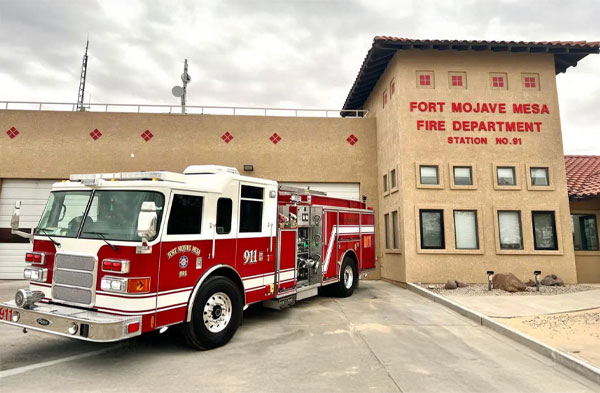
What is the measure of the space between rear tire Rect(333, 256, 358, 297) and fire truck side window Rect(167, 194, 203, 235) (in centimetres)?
553

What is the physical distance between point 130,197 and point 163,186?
0.52 metres

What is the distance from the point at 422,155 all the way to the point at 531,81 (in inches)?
197

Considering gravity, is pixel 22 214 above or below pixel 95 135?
below

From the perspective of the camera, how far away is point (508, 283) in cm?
1032

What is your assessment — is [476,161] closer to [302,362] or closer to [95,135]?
[302,362]

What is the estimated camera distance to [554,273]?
1176 centimetres

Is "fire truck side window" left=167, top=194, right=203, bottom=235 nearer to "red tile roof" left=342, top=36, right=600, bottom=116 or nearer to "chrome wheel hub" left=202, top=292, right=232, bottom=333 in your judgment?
"chrome wheel hub" left=202, top=292, right=232, bottom=333

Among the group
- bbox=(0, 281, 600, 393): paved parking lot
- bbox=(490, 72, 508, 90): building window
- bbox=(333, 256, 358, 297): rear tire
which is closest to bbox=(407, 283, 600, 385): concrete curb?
bbox=(0, 281, 600, 393): paved parking lot

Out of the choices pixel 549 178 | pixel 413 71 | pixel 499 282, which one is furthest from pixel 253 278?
pixel 549 178

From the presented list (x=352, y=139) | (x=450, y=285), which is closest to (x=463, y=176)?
(x=450, y=285)

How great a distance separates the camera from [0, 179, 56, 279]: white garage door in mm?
13953

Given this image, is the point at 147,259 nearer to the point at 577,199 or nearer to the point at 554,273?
the point at 554,273

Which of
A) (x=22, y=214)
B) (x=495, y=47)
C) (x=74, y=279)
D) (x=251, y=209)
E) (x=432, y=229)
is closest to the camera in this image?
(x=74, y=279)

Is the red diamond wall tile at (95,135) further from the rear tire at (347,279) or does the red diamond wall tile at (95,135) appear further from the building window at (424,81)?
the building window at (424,81)
